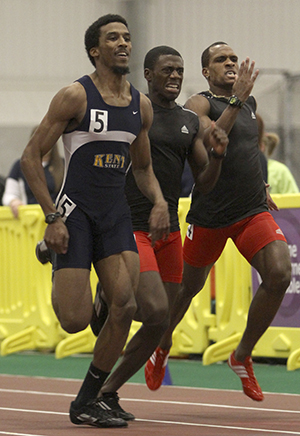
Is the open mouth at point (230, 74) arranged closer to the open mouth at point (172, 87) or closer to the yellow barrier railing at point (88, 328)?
the open mouth at point (172, 87)

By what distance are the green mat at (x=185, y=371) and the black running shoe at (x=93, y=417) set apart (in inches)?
91.1

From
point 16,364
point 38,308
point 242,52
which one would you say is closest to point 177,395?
point 16,364

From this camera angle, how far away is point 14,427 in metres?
6.03

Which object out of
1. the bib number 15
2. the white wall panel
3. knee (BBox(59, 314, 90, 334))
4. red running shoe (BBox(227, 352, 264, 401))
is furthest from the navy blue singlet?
the white wall panel

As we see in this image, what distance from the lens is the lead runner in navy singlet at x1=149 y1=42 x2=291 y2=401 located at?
268 inches

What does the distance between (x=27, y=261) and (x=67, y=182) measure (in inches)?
224

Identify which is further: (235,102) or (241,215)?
(241,215)

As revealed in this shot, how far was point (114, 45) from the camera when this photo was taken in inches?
236

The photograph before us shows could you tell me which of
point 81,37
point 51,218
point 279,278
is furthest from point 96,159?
point 81,37

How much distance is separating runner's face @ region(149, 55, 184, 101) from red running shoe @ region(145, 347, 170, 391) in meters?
1.88

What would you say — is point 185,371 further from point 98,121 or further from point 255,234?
point 98,121

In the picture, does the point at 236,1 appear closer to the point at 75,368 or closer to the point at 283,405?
the point at 75,368

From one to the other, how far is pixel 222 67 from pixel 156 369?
7.30 feet

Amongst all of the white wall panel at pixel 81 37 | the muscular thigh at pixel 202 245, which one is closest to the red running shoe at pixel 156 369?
the muscular thigh at pixel 202 245
